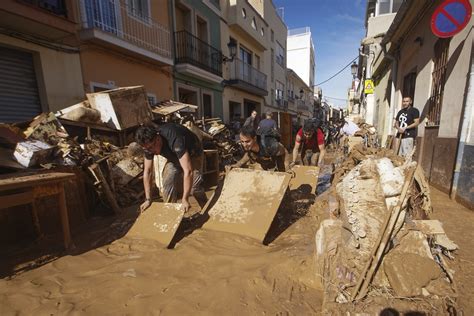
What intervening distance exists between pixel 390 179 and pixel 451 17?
10.7ft

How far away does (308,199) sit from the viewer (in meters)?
4.21

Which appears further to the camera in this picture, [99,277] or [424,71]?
[424,71]

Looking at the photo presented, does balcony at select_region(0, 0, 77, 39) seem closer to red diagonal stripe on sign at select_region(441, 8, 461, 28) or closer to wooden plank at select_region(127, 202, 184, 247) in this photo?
wooden plank at select_region(127, 202, 184, 247)

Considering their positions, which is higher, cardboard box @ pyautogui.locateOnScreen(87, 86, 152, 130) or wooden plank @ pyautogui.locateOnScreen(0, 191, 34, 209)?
cardboard box @ pyautogui.locateOnScreen(87, 86, 152, 130)

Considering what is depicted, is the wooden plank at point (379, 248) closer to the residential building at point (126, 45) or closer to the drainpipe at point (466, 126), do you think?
the drainpipe at point (466, 126)

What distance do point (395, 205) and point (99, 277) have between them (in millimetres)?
2509

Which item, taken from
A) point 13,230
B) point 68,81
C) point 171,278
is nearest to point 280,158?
point 171,278

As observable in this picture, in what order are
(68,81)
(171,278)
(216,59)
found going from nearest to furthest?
1. (171,278)
2. (68,81)
3. (216,59)

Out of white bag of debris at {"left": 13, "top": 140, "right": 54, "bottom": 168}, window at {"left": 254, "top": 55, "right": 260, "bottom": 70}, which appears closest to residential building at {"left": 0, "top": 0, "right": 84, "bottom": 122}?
white bag of debris at {"left": 13, "top": 140, "right": 54, "bottom": 168}

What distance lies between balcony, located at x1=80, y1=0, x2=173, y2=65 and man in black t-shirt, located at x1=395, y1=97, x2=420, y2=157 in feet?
22.0

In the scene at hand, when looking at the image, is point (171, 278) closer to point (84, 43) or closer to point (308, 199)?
point (308, 199)

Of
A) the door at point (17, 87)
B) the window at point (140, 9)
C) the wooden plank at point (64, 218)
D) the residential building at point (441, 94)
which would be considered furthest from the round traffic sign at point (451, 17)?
the door at point (17, 87)

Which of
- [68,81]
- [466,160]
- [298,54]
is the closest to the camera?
[466,160]

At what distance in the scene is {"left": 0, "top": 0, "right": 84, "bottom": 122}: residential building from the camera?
4.54 m
